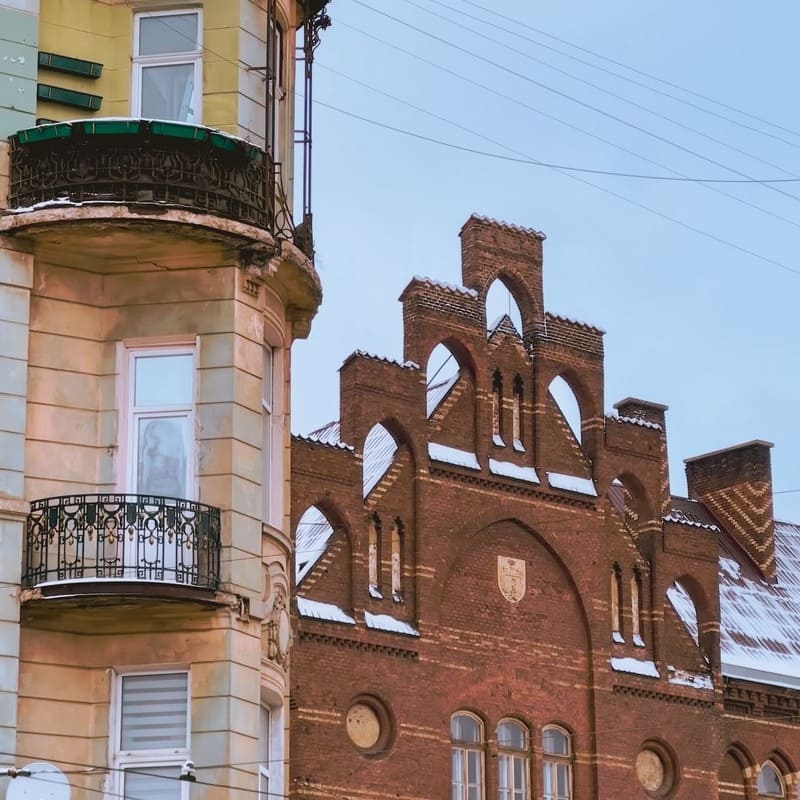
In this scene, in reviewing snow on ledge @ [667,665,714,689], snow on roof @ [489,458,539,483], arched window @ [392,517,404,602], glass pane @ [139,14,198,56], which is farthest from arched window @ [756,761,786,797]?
glass pane @ [139,14,198,56]

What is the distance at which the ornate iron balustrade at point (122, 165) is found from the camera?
21578 millimetres

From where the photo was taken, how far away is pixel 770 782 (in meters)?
40.7

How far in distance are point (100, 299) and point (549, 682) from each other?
54.0 ft

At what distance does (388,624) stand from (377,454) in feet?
11.5

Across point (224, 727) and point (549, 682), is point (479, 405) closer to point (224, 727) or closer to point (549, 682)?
point (549, 682)

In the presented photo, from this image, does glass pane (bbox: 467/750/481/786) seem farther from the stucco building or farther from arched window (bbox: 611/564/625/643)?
the stucco building

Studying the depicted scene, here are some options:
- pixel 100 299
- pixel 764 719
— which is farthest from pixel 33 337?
pixel 764 719

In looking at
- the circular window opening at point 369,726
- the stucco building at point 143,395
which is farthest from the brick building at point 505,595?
the stucco building at point 143,395

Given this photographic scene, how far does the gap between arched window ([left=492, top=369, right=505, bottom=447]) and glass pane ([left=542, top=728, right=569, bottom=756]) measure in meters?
4.80

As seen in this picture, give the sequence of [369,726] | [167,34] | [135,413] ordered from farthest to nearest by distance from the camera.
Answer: [369,726] → [167,34] → [135,413]

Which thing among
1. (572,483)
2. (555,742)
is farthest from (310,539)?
(555,742)

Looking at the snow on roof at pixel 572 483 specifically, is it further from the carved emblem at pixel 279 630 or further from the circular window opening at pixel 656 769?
the carved emblem at pixel 279 630

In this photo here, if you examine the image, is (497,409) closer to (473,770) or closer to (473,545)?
(473,545)

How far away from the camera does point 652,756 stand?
38000 mm
